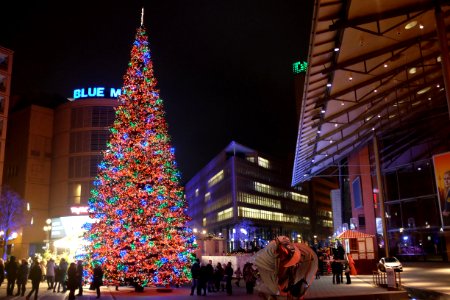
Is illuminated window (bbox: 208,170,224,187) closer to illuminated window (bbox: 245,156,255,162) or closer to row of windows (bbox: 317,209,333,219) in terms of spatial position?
illuminated window (bbox: 245,156,255,162)

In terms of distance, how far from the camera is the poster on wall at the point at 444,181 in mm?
22984

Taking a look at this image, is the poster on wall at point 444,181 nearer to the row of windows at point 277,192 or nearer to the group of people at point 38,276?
the group of people at point 38,276

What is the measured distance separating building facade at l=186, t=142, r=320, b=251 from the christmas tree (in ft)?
181

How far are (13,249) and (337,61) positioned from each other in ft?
188

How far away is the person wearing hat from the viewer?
9586 millimetres

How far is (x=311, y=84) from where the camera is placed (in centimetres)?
2127

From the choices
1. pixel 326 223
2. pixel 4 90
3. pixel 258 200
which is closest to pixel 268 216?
pixel 258 200

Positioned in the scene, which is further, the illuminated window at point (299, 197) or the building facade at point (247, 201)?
the illuminated window at point (299, 197)

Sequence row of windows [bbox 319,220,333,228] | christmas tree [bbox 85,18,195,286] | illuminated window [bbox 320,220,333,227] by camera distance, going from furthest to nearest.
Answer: illuminated window [bbox 320,220,333,227] < row of windows [bbox 319,220,333,228] < christmas tree [bbox 85,18,195,286]

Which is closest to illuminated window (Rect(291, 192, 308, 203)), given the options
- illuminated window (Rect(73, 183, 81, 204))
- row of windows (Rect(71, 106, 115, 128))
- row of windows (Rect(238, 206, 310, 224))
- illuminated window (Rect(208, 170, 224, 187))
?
row of windows (Rect(238, 206, 310, 224))

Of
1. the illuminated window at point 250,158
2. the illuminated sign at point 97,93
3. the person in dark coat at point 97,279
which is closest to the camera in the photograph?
the person in dark coat at point 97,279

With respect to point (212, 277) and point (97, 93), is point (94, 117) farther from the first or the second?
point (212, 277)

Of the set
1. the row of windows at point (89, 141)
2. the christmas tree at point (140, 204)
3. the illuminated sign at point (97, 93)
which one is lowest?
the christmas tree at point (140, 204)

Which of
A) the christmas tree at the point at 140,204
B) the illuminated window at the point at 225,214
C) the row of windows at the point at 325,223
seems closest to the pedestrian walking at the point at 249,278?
the christmas tree at the point at 140,204
